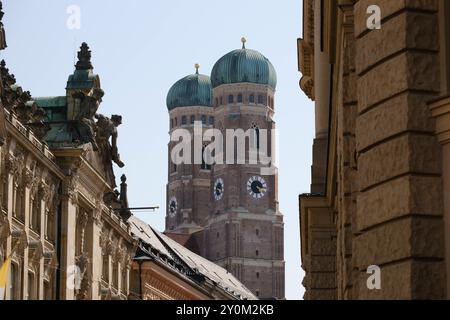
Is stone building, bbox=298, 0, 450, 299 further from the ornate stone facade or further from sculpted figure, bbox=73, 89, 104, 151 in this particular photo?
sculpted figure, bbox=73, 89, 104, 151

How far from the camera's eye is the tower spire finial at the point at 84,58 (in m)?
68.5

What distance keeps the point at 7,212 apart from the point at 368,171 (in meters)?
38.7

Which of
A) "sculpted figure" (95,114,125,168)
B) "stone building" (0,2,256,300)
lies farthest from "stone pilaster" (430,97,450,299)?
"sculpted figure" (95,114,125,168)

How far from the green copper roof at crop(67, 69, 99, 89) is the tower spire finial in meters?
0.19

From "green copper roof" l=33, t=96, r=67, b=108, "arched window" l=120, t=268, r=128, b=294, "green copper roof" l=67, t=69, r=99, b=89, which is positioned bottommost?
"arched window" l=120, t=268, r=128, b=294

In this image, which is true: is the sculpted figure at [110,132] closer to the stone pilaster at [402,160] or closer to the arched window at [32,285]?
the arched window at [32,285]

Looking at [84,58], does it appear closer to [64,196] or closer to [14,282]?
[64,196]

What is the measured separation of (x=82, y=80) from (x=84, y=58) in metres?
1.64

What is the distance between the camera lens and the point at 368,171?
1560 cm

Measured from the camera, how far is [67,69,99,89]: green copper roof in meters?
67.6

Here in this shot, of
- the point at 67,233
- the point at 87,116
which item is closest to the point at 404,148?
the point at 67,233

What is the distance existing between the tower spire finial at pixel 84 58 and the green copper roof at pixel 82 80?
19cm
